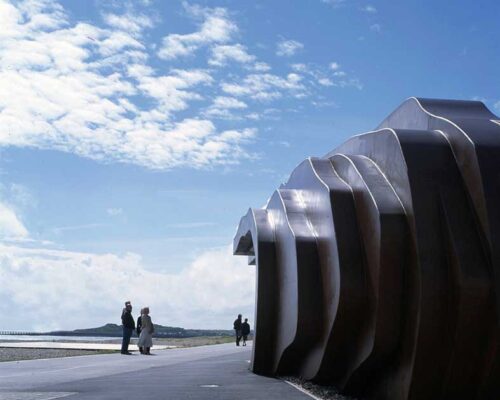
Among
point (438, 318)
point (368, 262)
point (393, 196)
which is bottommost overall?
→ point (438, 318)

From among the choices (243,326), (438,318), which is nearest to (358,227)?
(438,318)

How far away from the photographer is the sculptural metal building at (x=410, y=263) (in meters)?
9.34

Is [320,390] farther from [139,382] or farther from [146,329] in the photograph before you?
[146,329]

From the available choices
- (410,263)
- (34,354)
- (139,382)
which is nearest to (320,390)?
(139,382)

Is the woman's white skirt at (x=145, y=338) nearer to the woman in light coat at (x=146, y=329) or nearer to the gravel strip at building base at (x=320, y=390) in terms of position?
the woman in light coat at (x=146, y=329)

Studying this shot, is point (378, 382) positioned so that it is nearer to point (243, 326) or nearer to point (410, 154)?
point (410, 154)

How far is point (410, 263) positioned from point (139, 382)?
20.2 feet

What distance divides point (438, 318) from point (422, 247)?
0.90 m

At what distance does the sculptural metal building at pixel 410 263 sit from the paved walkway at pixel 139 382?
4.10ft

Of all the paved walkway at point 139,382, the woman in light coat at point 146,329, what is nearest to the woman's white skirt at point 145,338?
the woman in light coat at point 146,329

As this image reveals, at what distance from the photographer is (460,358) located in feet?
30.9

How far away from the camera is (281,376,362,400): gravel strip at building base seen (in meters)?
11.9

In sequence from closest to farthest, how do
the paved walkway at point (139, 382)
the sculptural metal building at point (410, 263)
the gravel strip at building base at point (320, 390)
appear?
the sculptural metal building at point (410, 263)
the paved walkway at point (139, 382)
the gravel strip at building base at point (320, 390)

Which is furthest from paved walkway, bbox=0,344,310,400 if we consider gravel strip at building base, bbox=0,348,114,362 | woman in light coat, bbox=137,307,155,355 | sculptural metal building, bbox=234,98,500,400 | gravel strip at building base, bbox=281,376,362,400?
woman in light coat, bbox=137,307,155,355
